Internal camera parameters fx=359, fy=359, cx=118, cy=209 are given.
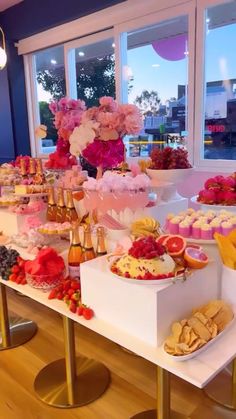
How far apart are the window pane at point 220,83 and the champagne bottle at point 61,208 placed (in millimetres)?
1551

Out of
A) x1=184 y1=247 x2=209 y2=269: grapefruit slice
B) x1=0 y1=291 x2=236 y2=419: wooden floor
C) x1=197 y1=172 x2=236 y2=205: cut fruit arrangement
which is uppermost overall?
x1=197 y1=172 x2=236 y2=205: cut fruit arrangement

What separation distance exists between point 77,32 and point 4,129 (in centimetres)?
170

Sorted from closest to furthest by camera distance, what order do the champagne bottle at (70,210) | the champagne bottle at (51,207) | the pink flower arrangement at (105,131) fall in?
the pink flower arrangement at (105,131), the champagne bottle at (70,210), the champagne bottle at (51,207)

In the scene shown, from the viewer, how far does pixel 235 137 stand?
2.87 meters

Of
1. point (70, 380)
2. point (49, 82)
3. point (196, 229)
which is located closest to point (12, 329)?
point (70, 380)

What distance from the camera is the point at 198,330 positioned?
3.36ft

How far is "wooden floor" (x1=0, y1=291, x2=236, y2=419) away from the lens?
161 cm

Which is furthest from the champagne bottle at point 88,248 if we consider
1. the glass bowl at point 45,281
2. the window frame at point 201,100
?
the window frame at point 201,100

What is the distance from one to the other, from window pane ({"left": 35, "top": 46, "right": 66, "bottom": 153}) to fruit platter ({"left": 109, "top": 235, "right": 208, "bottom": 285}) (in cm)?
332

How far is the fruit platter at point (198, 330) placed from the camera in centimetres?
98

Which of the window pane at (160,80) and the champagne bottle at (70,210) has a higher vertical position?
the window pane at (160,80)

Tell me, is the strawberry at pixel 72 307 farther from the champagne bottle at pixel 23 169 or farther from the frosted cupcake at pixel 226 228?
the champagne bottle at pixel 23 169

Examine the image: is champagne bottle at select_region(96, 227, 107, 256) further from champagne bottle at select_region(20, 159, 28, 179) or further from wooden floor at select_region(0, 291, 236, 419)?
champagne bottle at select_region(20, 159, 28, 179)

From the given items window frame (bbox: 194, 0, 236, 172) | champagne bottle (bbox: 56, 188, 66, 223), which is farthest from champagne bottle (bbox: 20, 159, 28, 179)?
window frame (bbox: 194, 0, 236, 172)
